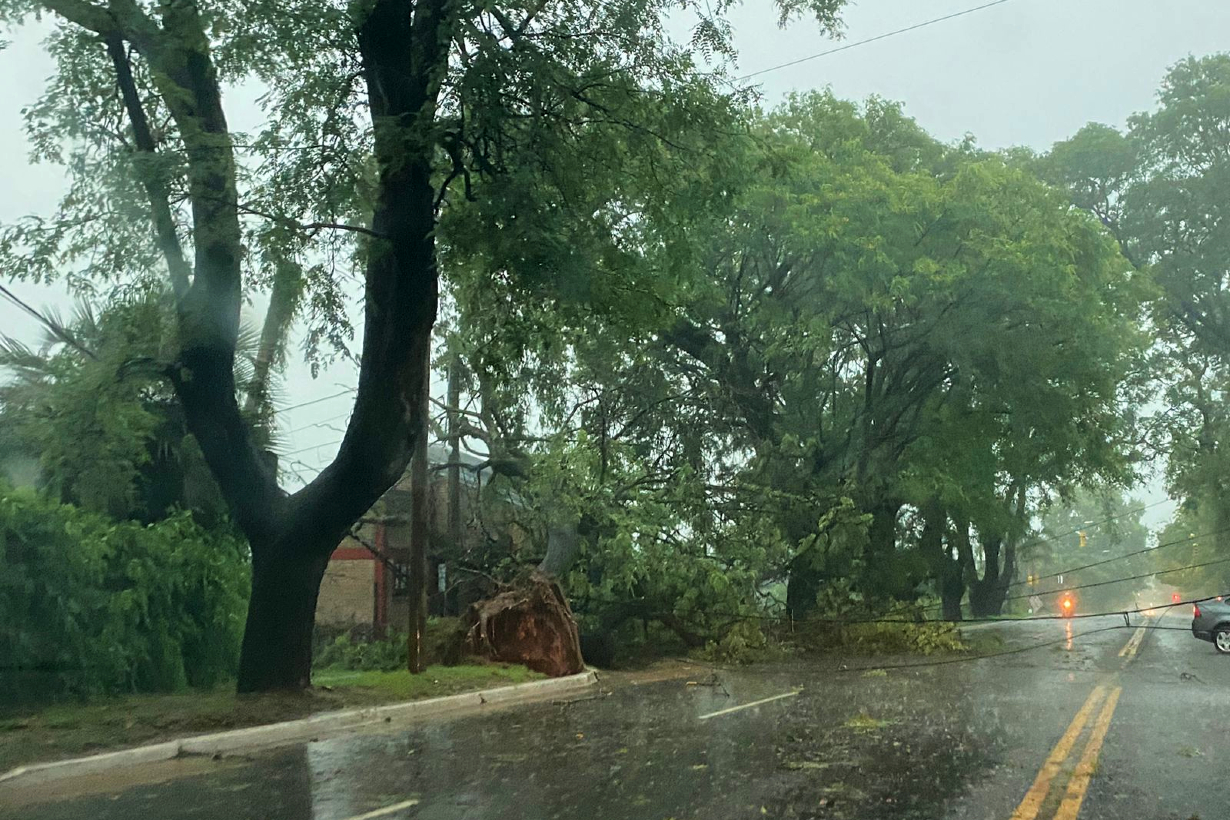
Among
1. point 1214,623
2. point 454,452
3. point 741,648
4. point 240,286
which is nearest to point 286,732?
point 240,286

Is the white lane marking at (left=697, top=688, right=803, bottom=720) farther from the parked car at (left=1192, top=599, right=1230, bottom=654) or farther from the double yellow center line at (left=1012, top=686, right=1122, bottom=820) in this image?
the parked car at (left=1192, top=599, right=1230, bottom=654)

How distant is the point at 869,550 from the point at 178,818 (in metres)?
24.0

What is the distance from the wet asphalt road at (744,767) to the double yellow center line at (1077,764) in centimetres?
2

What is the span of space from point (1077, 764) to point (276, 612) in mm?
9269

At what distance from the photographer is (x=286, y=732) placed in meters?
12.5

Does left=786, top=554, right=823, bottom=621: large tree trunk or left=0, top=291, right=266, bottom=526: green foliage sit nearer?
left=0, top=291, right=266, bottom=526: green foliage

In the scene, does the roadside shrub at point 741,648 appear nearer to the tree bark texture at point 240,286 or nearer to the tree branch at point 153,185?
the tree bark texture at point 240,286

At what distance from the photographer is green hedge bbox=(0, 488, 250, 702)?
42.3ft

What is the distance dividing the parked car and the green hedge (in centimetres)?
2154

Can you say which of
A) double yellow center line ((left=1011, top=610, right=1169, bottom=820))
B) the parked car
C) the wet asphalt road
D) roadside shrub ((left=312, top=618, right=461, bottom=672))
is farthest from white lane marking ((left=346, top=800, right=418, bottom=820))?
the parked car

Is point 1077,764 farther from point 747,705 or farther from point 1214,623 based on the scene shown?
point 1214,623

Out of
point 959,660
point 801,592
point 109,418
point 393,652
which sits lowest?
point 959,660

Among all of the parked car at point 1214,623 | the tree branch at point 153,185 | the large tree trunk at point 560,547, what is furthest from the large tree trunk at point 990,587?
the tree branch at point 153,185

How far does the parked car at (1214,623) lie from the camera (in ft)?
86.3
